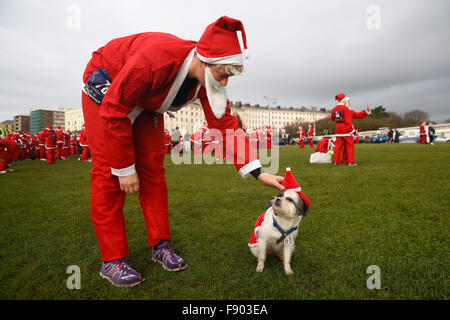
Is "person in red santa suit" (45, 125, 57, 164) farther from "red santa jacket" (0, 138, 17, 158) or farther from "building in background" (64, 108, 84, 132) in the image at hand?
"building in background" (64, 108, 84, 132)

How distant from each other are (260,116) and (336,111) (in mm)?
134860

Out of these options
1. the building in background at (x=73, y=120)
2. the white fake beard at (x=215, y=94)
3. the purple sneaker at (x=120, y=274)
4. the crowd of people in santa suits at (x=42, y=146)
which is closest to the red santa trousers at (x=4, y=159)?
the crowd of people in santa suits at (x=42, y=146)

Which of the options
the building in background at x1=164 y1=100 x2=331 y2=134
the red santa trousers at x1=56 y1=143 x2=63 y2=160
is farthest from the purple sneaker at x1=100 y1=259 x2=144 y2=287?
the building in background at x1=164 y1=100 x2=331 y2=134

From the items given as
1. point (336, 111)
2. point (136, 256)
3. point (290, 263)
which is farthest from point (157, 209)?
point (336, 111)

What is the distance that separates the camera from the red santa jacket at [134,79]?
6.33 ft

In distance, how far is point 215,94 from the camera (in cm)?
225

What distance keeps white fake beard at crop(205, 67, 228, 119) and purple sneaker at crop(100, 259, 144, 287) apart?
5.18 feet

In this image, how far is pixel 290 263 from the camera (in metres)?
2.64

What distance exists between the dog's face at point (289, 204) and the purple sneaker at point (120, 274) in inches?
53.9

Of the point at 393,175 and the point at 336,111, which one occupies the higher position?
the point at 336,111

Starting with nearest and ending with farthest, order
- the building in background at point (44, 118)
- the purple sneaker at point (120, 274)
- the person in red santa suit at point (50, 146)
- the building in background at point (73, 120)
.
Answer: the purple sneaker at point (120, 274), the person in red santa suit at point (50, 146), the building in background at point (73, 120), the building in background at point (44, 118)

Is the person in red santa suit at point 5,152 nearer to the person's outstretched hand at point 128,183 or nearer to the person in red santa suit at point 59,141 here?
the person in red santa suit at point 59,141
